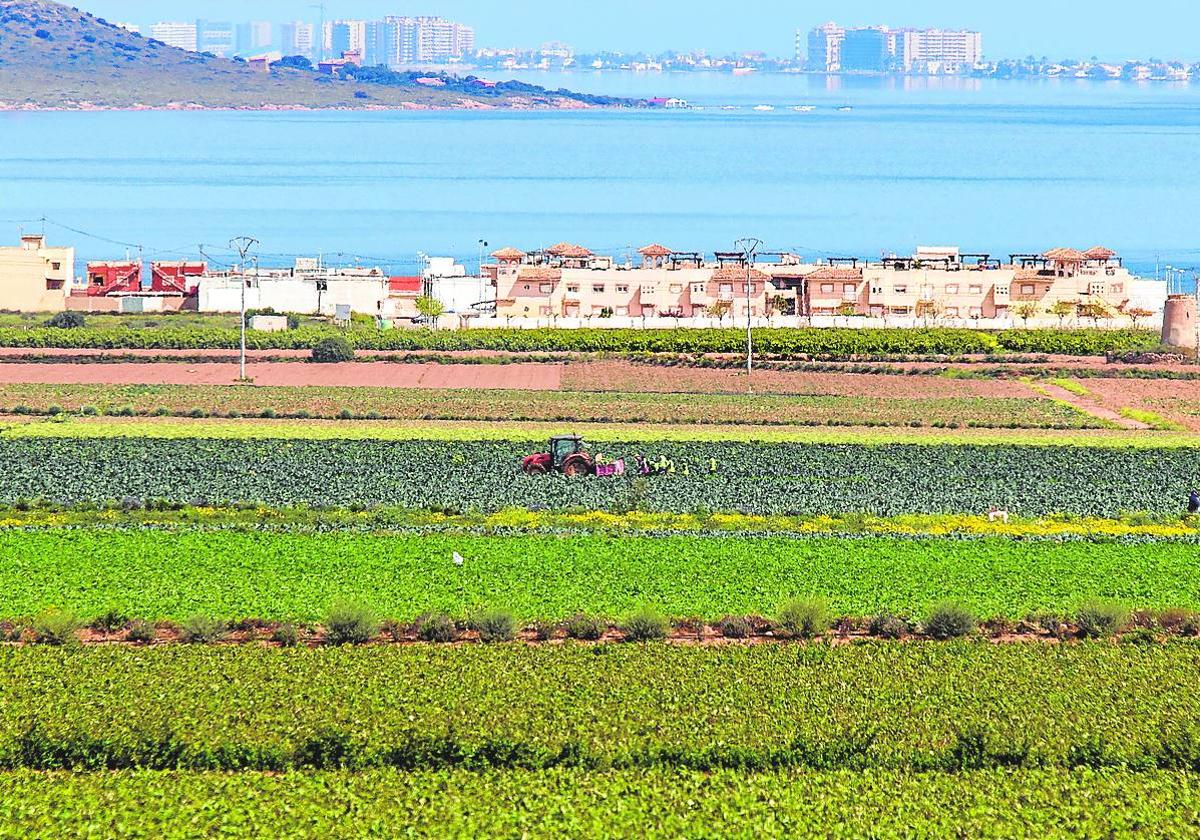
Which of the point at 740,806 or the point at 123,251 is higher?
the point at 123,251

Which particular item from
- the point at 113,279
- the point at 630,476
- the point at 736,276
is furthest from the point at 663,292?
the point at 630,476

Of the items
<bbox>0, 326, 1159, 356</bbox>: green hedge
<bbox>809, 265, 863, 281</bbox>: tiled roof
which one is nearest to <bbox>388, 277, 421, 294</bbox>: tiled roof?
<bbox>0, 326, 1159, 356</bbox>: green hedge

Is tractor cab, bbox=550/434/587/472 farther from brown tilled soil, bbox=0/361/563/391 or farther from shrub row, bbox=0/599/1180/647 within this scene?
brown tilled soil, bbox=0/361/563/391

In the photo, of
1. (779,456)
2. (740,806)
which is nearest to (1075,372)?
(779,456)

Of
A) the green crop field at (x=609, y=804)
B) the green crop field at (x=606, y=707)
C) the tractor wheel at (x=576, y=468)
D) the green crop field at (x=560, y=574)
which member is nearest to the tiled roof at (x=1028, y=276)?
the tractor wheel at (x=576, y=468)

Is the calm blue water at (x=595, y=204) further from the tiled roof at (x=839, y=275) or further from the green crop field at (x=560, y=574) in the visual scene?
the green crop field at (x=560, y=574)

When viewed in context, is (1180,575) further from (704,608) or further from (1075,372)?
(1075,372)
